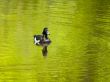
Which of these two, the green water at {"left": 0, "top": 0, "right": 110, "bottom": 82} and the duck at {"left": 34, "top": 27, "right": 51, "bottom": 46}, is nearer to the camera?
the green water at {"left": 0, "top": 0, "right": 110, "bottom": 82}

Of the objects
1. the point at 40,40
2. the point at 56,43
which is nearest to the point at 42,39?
the point at 40,40

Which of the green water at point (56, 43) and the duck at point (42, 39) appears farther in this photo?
the duck at point (42, 39)

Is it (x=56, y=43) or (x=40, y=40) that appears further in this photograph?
(x=56, y=43)

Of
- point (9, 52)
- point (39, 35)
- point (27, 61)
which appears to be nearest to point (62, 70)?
point (27, 61)

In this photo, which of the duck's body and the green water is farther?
the duck's body

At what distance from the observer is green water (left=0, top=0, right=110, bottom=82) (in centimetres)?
282

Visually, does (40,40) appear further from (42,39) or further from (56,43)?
(56,43)

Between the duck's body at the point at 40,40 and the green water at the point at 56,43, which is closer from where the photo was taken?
the green water at the point at 56,43

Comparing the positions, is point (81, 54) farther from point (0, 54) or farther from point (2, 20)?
point (2, 20)

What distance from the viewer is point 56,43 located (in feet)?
11.4

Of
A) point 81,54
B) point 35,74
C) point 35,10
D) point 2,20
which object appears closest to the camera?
point 35,74

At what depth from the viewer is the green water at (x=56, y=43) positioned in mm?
2818

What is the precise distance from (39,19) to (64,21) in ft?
0.83

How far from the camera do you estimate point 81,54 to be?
129 inches
